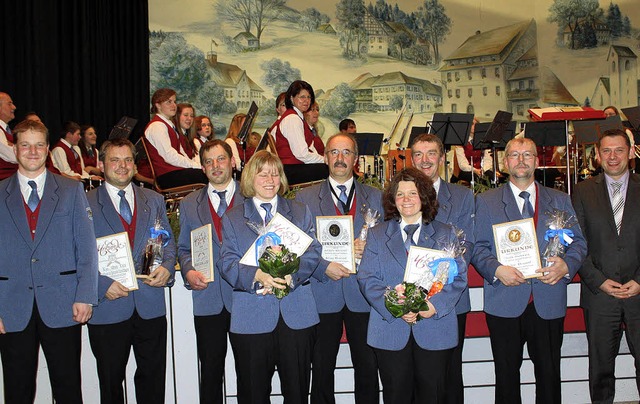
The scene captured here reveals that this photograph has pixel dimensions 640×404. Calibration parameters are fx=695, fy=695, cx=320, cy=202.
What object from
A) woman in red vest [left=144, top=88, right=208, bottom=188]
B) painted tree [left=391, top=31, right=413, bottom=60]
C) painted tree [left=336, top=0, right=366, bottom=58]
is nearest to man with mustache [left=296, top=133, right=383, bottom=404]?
woman in red vest [left=144, top=88, right=208, bottom=188]

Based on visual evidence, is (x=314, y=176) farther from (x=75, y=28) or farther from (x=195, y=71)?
(x=195, y=71)

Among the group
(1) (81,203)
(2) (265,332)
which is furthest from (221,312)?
(1) (81,203)

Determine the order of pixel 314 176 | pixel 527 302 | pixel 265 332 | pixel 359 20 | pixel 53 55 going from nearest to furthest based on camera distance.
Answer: pixel 265 332 < pixel 527 302 < pixel 314 176 < pixel 53 55 < pixel 359 20

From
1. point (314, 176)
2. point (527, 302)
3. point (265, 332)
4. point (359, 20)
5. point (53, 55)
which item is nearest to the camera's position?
point (265, 332)

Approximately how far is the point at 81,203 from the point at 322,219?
1.56 metres

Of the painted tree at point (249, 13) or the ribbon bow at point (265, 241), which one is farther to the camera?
the painted tree at point (249, 13)

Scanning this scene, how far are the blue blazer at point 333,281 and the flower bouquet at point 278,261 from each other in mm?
646

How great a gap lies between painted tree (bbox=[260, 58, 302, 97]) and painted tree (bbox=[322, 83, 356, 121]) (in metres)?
0.90

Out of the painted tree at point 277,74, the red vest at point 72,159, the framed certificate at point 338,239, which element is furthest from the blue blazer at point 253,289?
the painted tree at point 277,74

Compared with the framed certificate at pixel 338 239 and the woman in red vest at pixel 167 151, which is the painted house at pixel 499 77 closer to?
the woman in red vest at pixel 167 151

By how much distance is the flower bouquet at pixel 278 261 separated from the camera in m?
3.93

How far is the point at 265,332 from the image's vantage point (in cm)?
420

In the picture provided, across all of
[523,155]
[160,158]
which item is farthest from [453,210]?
[160,158]

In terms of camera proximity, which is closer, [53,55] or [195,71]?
[53,55]
